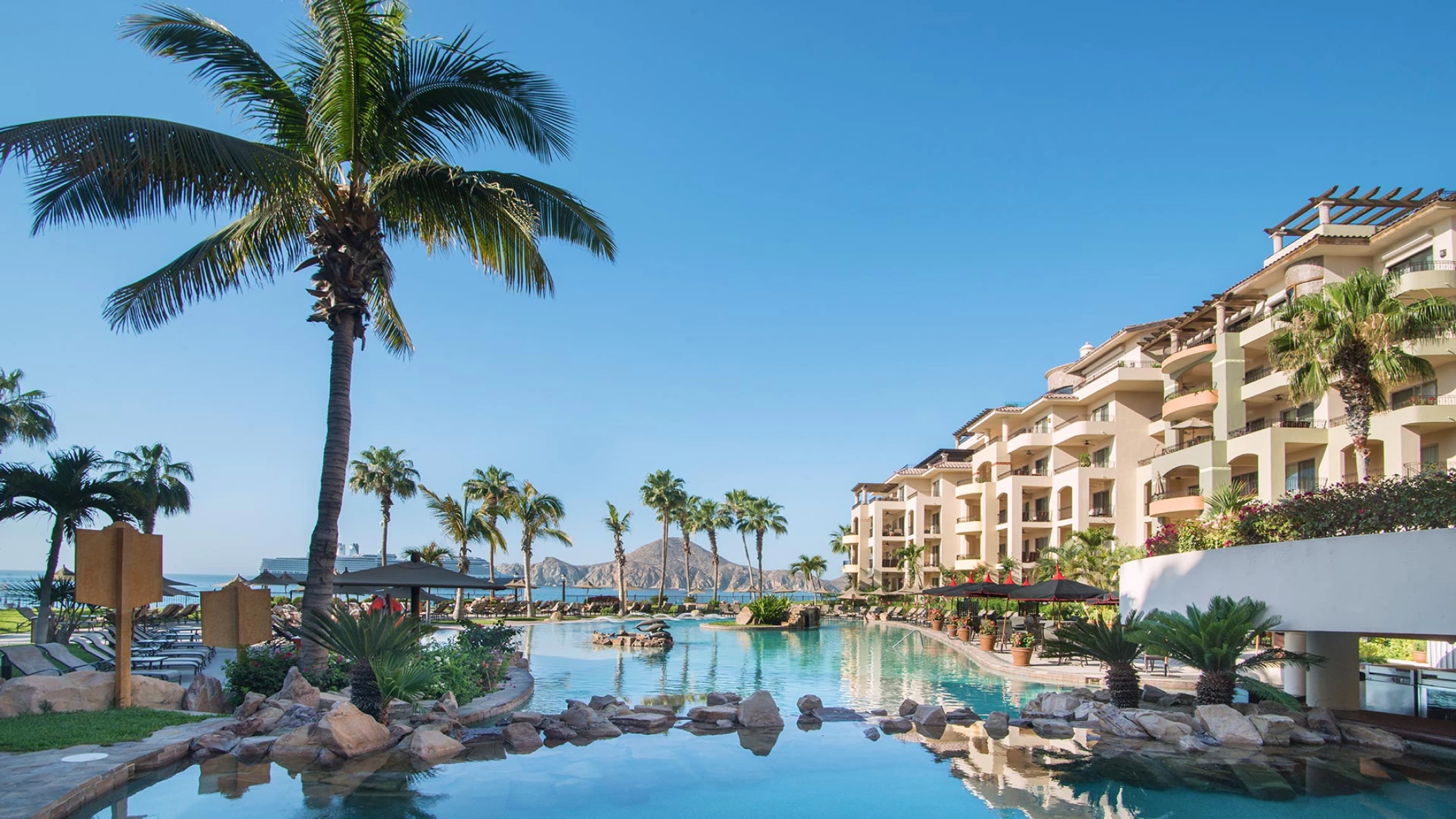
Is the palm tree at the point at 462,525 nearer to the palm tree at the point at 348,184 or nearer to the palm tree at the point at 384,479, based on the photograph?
the palm tree at the point at 384,479

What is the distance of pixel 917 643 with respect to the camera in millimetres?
32531

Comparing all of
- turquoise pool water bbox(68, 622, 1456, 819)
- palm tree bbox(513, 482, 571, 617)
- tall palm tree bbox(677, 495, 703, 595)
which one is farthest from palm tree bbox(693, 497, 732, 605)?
turquoise pool water bbox(68, 622, 1456, 819)

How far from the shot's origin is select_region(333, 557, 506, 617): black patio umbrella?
16266 mm

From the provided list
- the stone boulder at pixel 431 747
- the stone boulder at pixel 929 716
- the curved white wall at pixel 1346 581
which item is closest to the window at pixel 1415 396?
the curved white wall at pixel 1346 581

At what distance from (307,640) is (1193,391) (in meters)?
33.2

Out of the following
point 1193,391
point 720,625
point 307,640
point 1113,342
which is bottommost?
point 720,625

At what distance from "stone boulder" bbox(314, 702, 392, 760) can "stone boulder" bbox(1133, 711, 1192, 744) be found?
992 centimetres

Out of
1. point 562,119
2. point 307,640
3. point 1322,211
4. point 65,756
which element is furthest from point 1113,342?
point 65,756

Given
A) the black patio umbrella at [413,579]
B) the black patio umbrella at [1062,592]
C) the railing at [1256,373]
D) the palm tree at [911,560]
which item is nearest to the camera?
the black patio umbrella at [413,579]

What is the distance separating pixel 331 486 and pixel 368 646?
2.97 meters

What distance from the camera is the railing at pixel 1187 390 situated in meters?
35.8

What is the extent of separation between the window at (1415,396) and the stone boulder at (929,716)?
2040 centimetres

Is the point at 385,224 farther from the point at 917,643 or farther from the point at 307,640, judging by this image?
the point at 917,643

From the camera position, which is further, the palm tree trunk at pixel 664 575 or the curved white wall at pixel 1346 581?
the palm tree trunk at pixel 664 575
